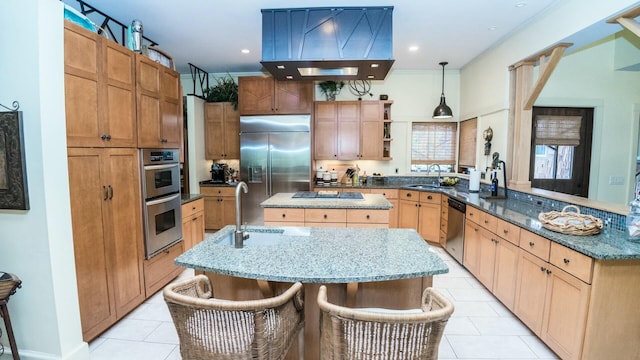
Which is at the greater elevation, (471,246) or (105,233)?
(105,233)

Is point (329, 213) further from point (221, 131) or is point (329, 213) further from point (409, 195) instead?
point (221, 131)

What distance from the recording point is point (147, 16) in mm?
3258

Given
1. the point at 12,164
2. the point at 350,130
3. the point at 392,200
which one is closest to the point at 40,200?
the point at 12,164

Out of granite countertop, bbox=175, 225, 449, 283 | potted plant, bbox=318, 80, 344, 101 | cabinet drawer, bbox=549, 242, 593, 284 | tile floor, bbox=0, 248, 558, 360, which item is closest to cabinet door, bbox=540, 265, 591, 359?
cabinet drawer, bbox=549, 242, 593, 284

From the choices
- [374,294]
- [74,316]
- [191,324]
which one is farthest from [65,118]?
[374,294]

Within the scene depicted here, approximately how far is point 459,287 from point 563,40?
8.92ft

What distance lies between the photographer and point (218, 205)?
5355 millimetres

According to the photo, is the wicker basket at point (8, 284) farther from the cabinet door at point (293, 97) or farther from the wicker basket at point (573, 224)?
the cabinet door at point (293, 97)

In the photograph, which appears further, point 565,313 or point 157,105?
point 157,105

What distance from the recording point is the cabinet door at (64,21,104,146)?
2.06m

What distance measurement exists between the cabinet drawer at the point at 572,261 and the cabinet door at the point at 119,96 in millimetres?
3488

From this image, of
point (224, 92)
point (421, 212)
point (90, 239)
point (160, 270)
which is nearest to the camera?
point (90, 239)

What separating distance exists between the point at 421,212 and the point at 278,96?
9.91ft

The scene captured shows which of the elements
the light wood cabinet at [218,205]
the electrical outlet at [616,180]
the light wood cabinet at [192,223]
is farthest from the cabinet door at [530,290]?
the light wood cabinet at [218,205]
